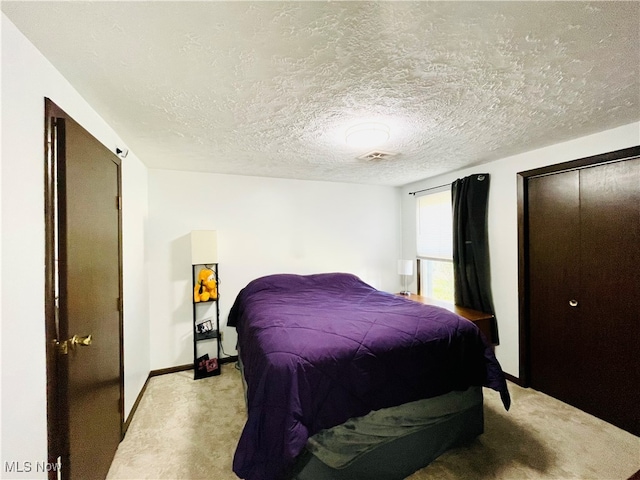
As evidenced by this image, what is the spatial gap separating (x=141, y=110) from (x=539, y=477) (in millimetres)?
3411

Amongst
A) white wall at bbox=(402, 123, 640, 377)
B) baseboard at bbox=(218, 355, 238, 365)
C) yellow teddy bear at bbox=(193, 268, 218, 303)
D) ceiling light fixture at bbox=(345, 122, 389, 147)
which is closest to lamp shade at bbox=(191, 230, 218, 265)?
yellow teddy bear at bbox=(193, 268, 218, 303)

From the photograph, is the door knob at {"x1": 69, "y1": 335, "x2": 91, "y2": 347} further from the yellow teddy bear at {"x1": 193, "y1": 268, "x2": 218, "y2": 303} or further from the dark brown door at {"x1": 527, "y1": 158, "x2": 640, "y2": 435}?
the dark brown door at {"x1": 527, "y1": 158, "x2": 640, "y2": 435}

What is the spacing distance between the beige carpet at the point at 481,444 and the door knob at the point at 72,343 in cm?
104

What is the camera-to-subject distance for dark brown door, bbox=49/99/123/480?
1.21m

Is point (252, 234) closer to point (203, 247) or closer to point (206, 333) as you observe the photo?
point (203, 247)

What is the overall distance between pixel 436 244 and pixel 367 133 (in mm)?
2348

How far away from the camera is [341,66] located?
1.25 metres

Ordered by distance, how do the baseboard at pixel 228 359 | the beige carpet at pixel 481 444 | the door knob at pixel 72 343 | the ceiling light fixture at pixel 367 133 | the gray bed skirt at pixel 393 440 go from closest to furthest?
the door knob at pixel 72 343, the gray bed skirt at pixel 393 440, the beige carpet at pixel 481 444, the ceiling light fixture at pixel 367 133, the baseboard at pixel 228 359

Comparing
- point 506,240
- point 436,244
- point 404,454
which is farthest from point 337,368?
point 436,244

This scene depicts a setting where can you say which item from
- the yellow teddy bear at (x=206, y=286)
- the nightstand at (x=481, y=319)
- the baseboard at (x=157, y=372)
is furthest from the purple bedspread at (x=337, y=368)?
the baseboard at (x=157, y=372)

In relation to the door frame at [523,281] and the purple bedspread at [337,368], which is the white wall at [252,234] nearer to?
the purple bedspread at [337,368]

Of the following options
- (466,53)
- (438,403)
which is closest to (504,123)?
(466,53)

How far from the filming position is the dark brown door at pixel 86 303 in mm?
1211

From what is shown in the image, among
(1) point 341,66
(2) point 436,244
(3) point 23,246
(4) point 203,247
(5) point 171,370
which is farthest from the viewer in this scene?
(2) point 436,244
